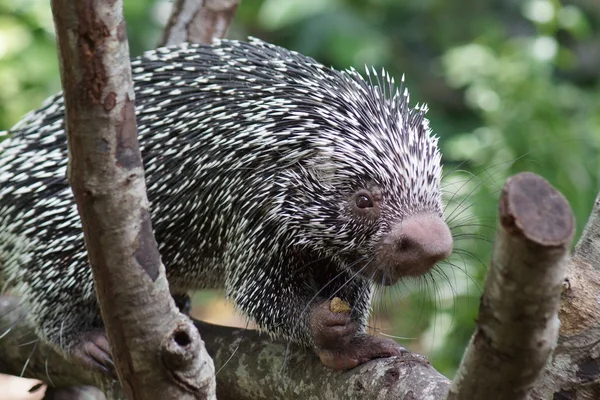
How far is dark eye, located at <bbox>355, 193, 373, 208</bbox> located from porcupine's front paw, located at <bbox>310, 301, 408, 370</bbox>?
37 centimetres

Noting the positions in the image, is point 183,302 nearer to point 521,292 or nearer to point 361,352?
point 361,352

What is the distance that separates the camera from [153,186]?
3.11m

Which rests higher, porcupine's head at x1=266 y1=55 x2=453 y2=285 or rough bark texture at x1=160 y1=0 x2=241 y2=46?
rough bark texture at x1=160 y1=0 x2=241 y2=46

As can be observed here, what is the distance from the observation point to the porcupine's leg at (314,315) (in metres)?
2.62

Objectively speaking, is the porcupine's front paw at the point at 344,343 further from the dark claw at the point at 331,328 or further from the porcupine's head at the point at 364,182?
the porcupine's head at the point at 364,182

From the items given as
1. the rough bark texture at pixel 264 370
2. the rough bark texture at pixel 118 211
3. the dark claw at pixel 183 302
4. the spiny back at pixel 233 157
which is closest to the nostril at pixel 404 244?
the spiny back at pixel 233 157

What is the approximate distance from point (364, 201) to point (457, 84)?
163 inches

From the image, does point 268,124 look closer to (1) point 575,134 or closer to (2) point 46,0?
(1) point 575,134

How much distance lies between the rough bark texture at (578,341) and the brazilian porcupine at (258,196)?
42 cm

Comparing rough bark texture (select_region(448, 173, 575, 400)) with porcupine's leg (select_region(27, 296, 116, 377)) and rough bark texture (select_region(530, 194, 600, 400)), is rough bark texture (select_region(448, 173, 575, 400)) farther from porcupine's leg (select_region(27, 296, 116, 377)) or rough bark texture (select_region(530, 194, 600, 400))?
porcupine's leg (select_region(27, 296, 116, 377))

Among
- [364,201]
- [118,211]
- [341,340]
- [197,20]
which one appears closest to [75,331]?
[341,340]

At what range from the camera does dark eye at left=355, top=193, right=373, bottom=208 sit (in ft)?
9.18

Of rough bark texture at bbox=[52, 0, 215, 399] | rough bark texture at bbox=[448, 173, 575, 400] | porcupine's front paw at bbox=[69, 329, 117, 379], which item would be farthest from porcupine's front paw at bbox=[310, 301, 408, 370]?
rough bark texture at bbox=[448, 173, 575, 400]

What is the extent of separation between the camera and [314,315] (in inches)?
109
